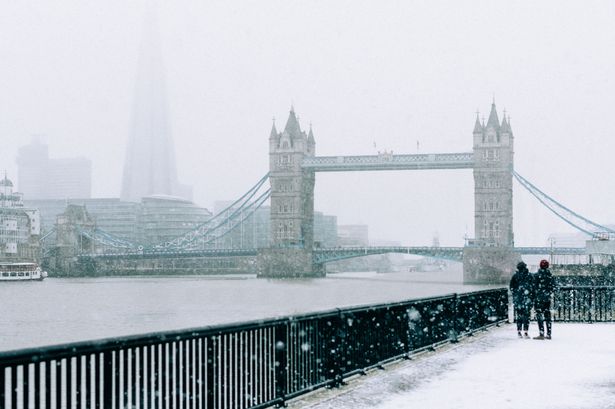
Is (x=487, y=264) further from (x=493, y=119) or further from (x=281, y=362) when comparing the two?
(x=281, y=362)

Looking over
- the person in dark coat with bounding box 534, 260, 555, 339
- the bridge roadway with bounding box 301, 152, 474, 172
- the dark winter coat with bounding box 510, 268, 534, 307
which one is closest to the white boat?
the bridge roadway with bounding box 301, 152, 474, 172

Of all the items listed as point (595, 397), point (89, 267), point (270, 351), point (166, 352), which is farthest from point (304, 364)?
point (89, 267)

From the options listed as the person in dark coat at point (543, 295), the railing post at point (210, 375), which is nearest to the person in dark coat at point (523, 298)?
the person in dark coat at point (543, 295)

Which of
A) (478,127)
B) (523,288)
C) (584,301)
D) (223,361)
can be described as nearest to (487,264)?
(478,127)

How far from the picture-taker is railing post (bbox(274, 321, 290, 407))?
9.03m

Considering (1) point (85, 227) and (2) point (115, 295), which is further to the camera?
(1) point (85, 227)

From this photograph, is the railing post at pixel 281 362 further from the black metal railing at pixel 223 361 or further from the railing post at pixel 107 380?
the railing post at pixel 107 380

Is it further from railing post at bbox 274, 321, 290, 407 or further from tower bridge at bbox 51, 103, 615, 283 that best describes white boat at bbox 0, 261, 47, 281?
railing post at bbox 274, 321, 290, 407

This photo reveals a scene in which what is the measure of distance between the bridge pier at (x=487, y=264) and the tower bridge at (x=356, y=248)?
12 cm

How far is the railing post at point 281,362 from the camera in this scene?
29.6ft

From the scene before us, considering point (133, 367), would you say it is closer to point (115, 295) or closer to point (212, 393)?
point (212, 393)

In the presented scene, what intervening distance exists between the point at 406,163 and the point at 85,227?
59.2 meters

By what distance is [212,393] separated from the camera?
26.2 ft

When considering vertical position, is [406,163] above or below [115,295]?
above
